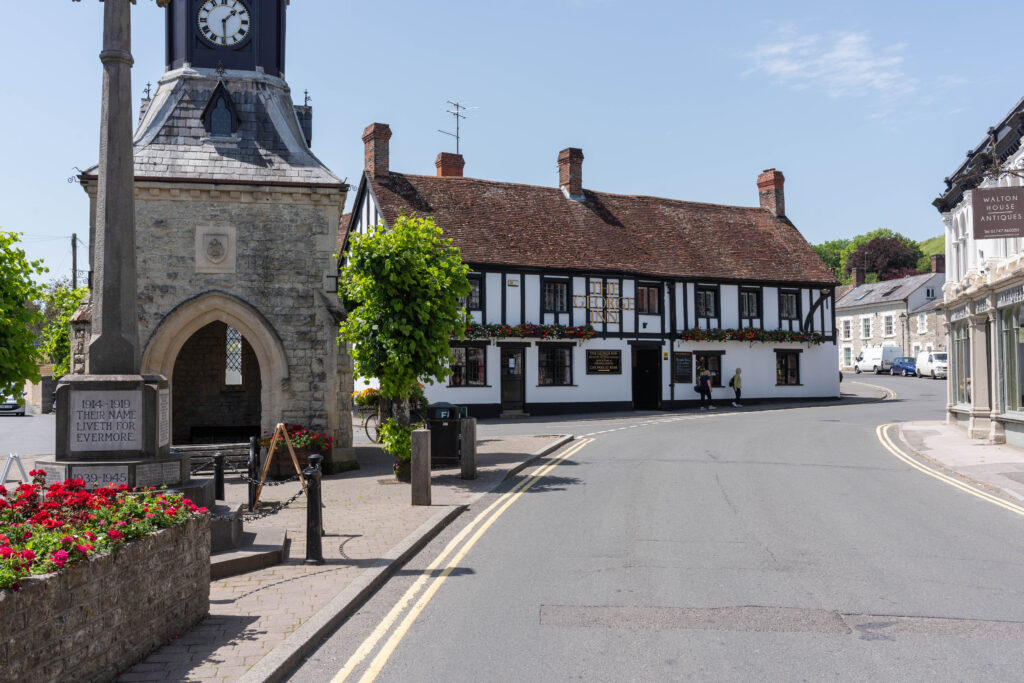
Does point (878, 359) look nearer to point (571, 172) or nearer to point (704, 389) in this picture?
point (704, 389)

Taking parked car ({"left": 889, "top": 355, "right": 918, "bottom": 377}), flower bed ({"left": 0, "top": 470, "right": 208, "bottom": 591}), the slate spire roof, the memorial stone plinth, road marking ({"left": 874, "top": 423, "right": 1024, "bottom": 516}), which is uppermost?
the slate spire roof

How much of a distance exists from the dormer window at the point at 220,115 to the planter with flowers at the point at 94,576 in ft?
41.6

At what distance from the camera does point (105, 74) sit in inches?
338

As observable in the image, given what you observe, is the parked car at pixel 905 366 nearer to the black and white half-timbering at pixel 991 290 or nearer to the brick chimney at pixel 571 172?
the brick chimney at pixel 571 172

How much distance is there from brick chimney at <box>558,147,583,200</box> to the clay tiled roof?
513 mm

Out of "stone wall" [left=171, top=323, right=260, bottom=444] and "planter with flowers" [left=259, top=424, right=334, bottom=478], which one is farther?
"stone wall" [left=171, top=323, right=260, bottom=444]

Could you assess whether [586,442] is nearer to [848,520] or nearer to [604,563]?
[848,520]

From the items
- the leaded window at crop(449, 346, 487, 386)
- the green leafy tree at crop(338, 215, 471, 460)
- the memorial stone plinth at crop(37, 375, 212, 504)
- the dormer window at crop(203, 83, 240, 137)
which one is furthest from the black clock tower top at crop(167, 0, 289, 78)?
the leaded window at crop(449, 346, 487, 386)

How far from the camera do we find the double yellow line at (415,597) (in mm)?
5617

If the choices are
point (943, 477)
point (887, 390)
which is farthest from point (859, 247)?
point (943, 477)

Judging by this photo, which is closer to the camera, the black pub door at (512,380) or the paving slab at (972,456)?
the paving slab at (972,456)

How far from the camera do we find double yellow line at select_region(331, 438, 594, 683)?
5.62 meters

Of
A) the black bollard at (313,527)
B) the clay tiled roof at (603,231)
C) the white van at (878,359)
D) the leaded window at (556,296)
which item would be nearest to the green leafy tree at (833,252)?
the white van at (878,359)

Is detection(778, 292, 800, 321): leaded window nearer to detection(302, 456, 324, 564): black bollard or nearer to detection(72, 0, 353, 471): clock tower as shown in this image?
detection(72, 0, 353, 471): clock tower
